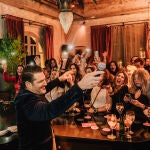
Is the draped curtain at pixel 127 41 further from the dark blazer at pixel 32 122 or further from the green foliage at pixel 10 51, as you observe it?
the dark blazer at pixel 32 122

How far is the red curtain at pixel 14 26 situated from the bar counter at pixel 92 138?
14.7 feet

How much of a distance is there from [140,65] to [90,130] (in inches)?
160

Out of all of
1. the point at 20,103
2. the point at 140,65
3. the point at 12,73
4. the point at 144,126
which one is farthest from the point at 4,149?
the point at 140,65

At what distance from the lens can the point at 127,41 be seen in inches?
358

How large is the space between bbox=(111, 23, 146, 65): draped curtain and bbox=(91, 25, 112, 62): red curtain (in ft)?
0.59

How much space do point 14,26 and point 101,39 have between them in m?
4.01

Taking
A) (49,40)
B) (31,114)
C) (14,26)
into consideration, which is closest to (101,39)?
(49,40)

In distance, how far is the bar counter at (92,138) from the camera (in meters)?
2.20

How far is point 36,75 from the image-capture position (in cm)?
175

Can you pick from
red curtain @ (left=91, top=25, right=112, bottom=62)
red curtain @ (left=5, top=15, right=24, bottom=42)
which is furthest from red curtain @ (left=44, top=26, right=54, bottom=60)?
red curtain @ (left=91, top=25, right=112, bottom=62)

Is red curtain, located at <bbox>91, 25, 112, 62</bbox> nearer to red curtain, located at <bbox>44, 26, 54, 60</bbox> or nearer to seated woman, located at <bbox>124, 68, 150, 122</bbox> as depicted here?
red curtain, located at <bbox>44, 26, 54, 60</bbox>

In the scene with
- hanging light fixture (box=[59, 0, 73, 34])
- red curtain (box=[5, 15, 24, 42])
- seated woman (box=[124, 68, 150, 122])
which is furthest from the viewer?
red curtain (box=[5, 15, 24, 42])

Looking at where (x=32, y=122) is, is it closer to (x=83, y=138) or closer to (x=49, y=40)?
(x=83, y=138)

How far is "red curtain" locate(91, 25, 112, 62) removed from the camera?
930cm
